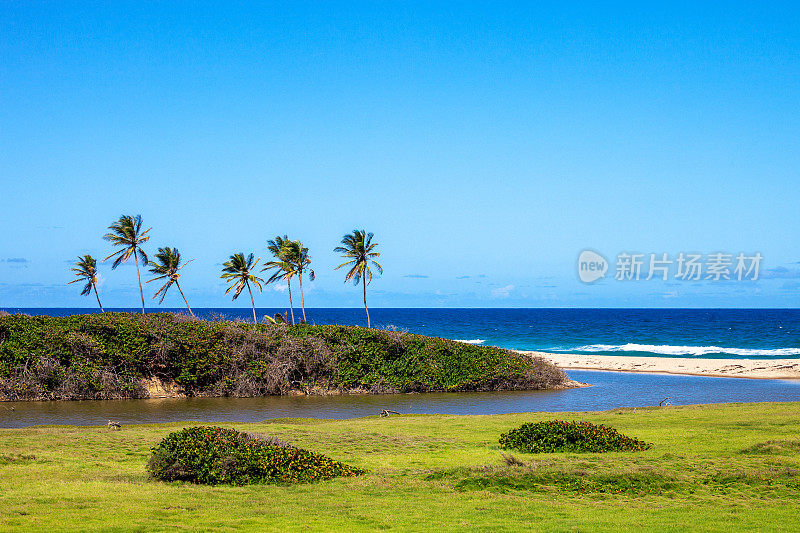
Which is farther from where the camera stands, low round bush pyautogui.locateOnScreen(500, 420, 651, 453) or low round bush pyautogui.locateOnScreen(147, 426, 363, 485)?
low round bush pyautogui.locateOnScreen(500, 420, 651, 453)

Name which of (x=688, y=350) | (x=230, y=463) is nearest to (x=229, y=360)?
(x=230, y=463)

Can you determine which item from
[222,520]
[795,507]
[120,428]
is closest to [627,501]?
[795,507]

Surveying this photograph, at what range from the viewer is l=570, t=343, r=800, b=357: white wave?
67.8m

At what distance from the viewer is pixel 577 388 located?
42.2m

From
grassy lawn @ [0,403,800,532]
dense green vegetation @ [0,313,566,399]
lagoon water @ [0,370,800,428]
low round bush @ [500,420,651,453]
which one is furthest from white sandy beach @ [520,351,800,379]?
grassy lawn @ [0,403,800,532]

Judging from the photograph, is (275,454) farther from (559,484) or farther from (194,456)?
(559,484)

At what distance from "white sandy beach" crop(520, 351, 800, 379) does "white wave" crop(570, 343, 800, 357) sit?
999 cm

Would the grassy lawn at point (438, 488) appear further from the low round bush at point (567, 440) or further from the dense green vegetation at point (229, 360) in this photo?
the dense green vegetation at point (229, 360)

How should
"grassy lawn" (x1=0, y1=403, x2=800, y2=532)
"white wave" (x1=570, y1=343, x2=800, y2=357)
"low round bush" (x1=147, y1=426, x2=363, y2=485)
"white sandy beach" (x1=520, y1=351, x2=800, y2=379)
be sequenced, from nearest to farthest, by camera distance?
"grassy lawn" (x1=0, y1=403, x2=800, y2=532), "low round bush" (x1=147, y1=426, x2=363, y2=485), "white sandy beach" (x1=520, y1=351, x2=800, y2=379), "white wave" (x1=570, y1=343, x2=800, y2=357)

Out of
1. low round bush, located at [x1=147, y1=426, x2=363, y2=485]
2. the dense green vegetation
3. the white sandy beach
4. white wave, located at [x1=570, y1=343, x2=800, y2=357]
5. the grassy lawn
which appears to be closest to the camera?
the grassy lawn

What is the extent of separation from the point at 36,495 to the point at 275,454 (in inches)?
154

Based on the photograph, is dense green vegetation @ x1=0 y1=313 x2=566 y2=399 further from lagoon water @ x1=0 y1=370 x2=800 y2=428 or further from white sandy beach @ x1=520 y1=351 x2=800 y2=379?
white sandy beach @ x1=520 y1=351 x2=800 y2=379

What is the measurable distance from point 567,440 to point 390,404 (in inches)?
787

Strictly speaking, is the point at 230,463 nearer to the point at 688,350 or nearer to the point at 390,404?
the point at 390,404
